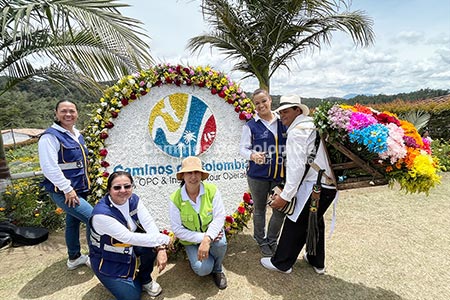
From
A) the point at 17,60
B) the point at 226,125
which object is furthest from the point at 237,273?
the point at 17,60

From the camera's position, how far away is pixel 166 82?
360cm

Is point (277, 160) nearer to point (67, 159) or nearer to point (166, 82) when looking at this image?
point (166, 82)

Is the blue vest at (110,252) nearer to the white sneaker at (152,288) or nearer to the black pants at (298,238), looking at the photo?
the white sneaker at (152,288)

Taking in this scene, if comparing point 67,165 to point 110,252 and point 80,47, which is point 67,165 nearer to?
point 110,252

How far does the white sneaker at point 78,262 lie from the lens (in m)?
3.34

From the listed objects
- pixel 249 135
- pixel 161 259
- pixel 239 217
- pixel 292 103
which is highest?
pixel 292 103

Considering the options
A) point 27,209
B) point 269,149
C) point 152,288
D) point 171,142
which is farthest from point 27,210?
point 269,149

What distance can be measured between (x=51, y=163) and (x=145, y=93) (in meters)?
1.27

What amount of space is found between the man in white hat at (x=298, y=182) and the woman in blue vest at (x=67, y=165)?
2003 mm

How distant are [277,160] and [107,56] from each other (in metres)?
3.21

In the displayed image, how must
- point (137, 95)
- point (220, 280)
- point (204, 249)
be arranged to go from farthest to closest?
point (137, 95)
point (220, 280)
point (204, 249)

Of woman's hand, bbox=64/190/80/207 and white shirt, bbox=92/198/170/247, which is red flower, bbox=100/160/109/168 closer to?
woman's hand, bbox=64/190/80/207

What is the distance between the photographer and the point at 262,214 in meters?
3.57

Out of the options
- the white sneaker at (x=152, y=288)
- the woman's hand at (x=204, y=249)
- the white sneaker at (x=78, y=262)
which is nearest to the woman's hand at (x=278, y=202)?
the woman's hand at (x=204, y=249)
